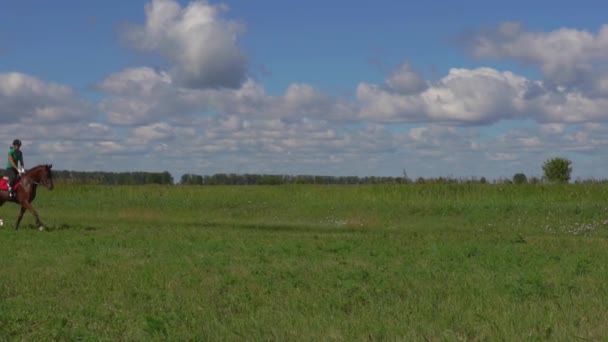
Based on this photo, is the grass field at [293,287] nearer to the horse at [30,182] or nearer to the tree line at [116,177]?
the horse at [30,182]

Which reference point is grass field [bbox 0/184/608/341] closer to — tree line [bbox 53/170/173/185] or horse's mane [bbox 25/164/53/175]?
horse's mane [bbox 25/164/53/175]

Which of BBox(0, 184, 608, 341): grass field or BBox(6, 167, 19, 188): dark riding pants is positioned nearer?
BBox(0, 184, 608, 341): grass field

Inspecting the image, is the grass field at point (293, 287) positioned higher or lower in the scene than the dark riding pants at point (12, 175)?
lower

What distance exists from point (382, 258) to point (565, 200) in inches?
934

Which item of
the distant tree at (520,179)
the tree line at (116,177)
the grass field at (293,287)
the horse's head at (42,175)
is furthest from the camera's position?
the tree line at (116,177)

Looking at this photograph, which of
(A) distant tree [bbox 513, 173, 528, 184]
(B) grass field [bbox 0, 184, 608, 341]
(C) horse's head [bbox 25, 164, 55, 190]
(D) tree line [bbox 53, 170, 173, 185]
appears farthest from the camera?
(D) tree line [bbox 53, 170, 173, 185]

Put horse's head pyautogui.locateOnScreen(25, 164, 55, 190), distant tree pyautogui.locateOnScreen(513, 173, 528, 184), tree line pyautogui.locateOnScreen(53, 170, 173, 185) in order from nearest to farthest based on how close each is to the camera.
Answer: horse's head pyautogui.locateOnScreen(25, 164, 55, 190)
distant tree pyautogui.locateOnScreen(513, 173, 528, 184)
tree line pyautogui.locateOnScreen(53, 170, 173, 185)

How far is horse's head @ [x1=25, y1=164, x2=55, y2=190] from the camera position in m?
27.1

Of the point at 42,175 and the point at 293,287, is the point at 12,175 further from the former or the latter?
the point at 293,287

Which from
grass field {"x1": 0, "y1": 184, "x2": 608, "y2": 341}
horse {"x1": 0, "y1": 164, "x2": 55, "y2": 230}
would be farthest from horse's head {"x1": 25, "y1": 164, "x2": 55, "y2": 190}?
grass field {"x1": 0, "y1": 184, "x2": 608, "y2": 341}

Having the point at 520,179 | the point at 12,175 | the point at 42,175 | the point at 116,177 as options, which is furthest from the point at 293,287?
the point at 116,177

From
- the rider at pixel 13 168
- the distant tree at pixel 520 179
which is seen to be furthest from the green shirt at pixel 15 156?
the distant tree at pixel 520 179

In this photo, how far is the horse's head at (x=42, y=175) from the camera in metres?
27.1

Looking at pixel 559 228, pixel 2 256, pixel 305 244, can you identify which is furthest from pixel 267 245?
pixel 559 228
